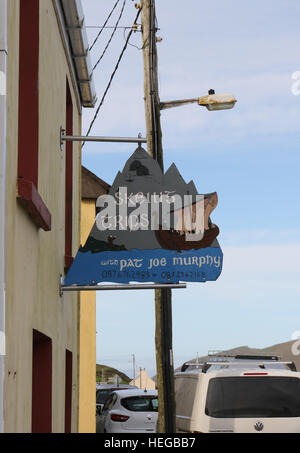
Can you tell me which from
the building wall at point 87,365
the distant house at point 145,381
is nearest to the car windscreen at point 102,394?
the building wall at point 87,365

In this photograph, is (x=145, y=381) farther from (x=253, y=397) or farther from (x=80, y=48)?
(x=80, y=48)

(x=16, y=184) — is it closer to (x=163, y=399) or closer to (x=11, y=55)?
(x=11, y=55)

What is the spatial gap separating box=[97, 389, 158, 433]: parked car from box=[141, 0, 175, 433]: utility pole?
691 centimetres

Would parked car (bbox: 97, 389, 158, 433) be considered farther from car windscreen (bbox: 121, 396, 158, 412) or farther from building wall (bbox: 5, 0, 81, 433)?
building wall (bbox: 5, 0, 81, 433)

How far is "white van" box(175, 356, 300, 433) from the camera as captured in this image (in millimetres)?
11195

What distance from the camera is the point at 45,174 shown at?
28.8 feet

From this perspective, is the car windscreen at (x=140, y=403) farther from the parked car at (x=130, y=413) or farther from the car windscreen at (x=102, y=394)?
the car windscreen at (x=102, y=394)

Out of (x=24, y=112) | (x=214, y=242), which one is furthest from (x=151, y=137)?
(x=24, y=112)

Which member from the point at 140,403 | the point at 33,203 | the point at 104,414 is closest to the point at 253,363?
the point at 33,203

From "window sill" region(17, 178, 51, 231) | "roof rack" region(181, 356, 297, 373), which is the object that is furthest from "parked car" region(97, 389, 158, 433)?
"window sill" region(17, 178, 51, 231)

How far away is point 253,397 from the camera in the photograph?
1150 cm

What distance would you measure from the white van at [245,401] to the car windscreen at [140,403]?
926 cm

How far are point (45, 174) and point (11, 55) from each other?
227 cm

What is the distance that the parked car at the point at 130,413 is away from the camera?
20.8 meters
